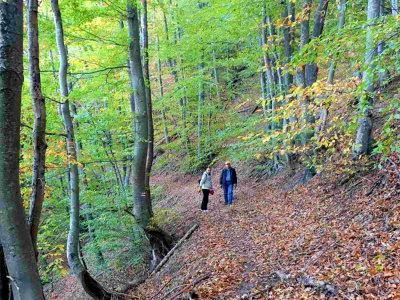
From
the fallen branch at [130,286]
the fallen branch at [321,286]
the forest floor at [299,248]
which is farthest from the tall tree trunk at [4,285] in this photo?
the fallen branch at [130,286]

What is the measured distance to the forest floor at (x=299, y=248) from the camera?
3.85m

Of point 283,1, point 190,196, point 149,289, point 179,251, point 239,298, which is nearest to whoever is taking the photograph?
point 239,298

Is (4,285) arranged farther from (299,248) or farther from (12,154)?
(299,248)

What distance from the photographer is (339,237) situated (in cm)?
499

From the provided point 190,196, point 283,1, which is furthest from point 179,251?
point 283,1

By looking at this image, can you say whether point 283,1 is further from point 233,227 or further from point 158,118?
point 158,118

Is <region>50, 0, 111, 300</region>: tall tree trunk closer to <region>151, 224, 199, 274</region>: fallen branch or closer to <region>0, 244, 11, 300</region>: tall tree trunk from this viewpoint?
<region>151, 224, 199, 274</region>: fallen branch

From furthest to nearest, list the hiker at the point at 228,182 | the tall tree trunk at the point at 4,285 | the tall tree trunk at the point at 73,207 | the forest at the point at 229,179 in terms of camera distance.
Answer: the hiker at the point at 228,182 → the tall tree trunk at the point at 73,207 → the forest at the point at 229,179 → the tall tree trunk at the point at 4,285

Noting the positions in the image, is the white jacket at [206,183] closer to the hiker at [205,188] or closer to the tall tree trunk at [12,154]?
the hiker at [205,188]

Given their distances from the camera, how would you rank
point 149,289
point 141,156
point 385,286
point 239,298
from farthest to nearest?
point 141,156
point 149,289
point 239,298
point 385,286

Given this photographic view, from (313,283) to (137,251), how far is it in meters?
6.60

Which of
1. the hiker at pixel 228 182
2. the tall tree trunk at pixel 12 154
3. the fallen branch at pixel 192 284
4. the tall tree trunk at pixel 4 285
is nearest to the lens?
the tall tree trunk at pixel 12 154

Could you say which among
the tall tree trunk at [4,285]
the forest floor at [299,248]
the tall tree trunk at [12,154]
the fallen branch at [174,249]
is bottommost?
the fallen branch at [174,249]

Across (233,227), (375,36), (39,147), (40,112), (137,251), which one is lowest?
(137,251)
